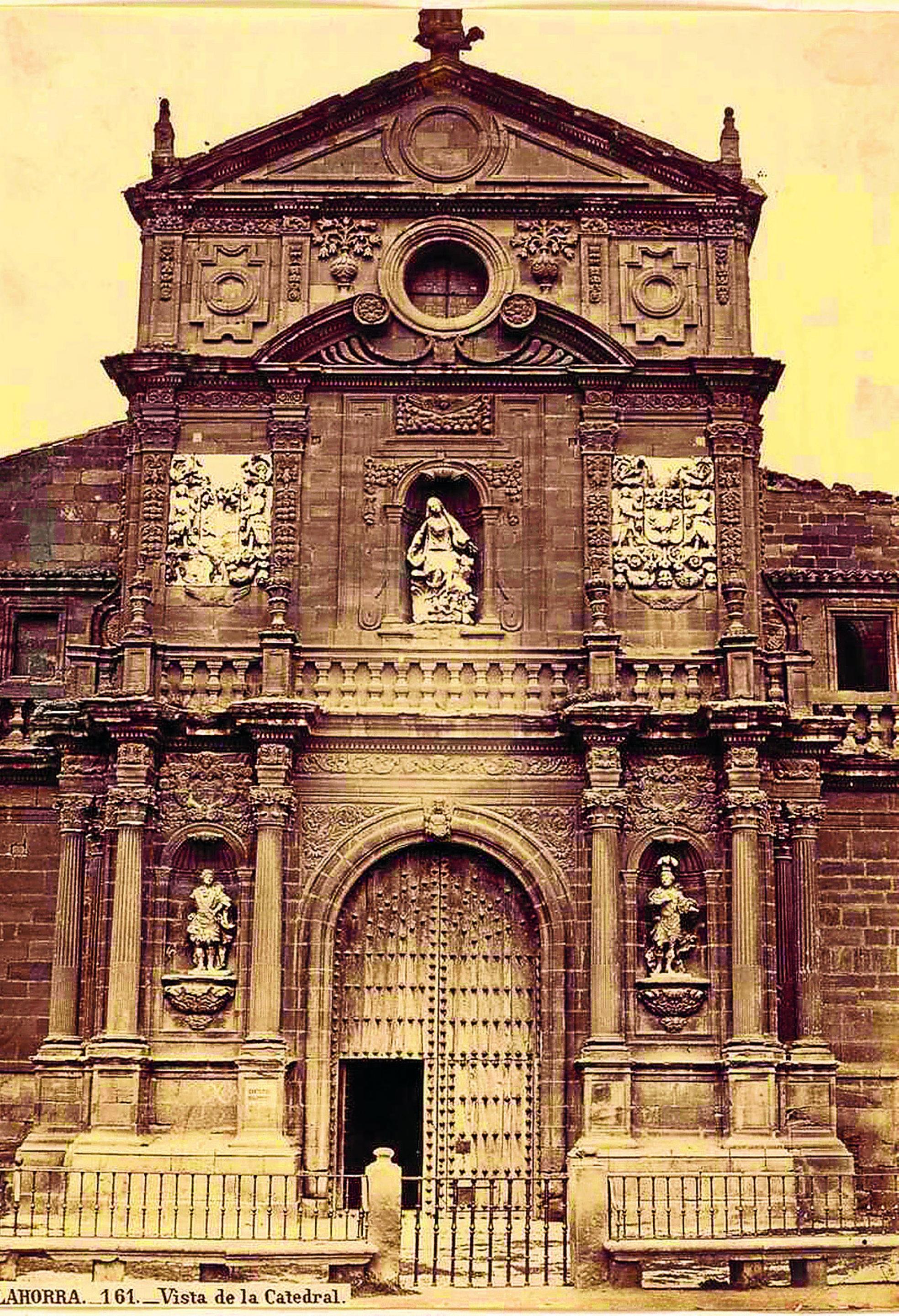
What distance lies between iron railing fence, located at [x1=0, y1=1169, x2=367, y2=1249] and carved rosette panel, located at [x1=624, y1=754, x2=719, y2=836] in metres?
5.79

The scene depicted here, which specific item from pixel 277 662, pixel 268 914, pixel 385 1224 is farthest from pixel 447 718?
pixel 385 1224

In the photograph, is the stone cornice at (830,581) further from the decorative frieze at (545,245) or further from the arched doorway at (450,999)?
the arched doorway at (450,999)

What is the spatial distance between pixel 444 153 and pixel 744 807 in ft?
31.3

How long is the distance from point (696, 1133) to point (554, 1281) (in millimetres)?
3620

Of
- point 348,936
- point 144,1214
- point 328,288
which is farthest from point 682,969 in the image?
point 328,288

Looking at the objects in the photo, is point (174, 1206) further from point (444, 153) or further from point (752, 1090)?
point (444, 153)

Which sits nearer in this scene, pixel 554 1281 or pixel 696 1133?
pixel 554 1281

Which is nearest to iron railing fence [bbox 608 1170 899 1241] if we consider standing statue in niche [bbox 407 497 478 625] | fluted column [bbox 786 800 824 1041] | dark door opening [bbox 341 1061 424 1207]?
fluted column [bbox 786 800 824 1041]

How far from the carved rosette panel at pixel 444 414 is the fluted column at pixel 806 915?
6.33m

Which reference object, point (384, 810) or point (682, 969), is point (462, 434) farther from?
point (682, 969)

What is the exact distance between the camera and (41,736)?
27797 millimetres

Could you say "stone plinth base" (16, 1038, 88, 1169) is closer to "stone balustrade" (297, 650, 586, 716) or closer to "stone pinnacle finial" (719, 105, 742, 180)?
"stone balustrade" (297, 650, 586, 716)

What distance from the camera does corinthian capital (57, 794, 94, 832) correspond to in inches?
1050

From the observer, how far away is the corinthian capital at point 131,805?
26000 mm
